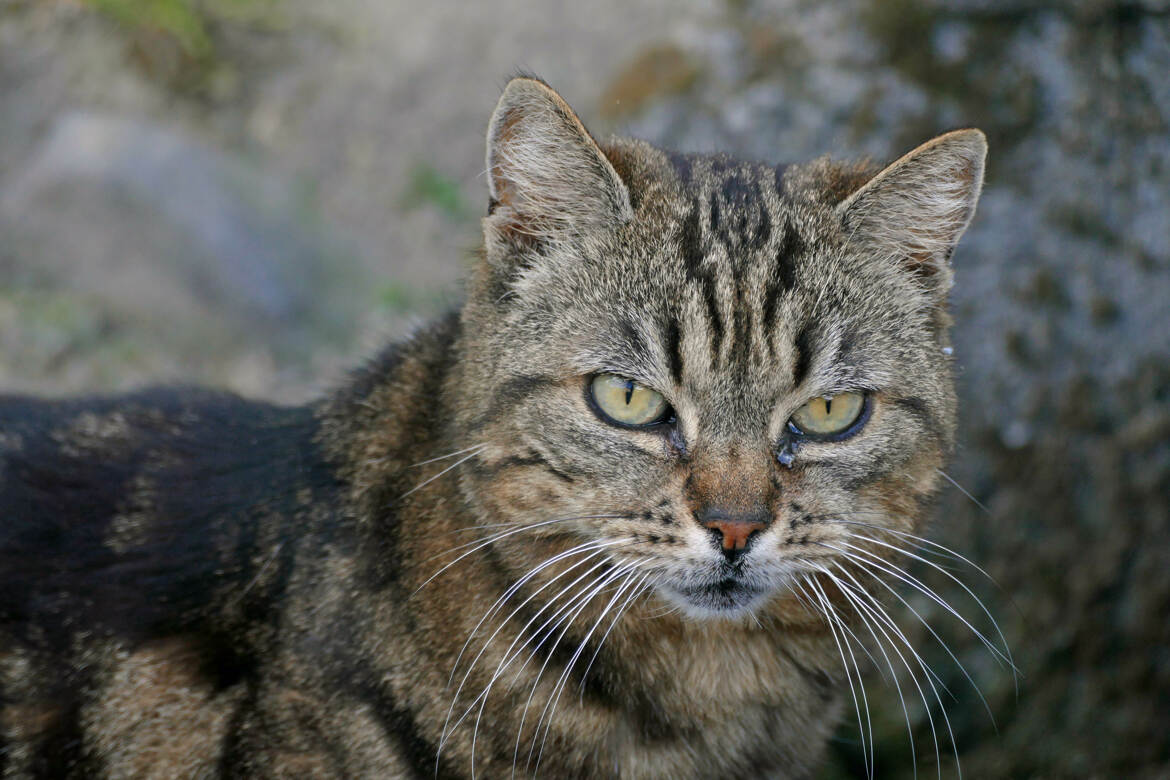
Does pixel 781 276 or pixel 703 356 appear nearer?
pixel 703 356

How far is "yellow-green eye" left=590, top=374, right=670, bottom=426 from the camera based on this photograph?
2.69 meters

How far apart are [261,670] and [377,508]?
1.60 ft

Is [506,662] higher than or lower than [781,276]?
lower

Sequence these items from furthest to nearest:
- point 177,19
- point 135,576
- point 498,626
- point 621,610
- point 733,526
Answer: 1. point 177,19
2. point 135,576
3. point 498,626
4. point 621,610
5. point 733,526

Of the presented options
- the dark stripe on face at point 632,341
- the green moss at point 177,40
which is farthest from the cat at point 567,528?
the green moss at point 177,40

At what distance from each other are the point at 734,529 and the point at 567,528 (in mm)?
412

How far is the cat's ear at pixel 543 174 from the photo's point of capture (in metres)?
2.74

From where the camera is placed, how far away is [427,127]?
755 cm

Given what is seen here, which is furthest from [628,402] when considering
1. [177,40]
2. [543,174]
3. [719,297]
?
[177,40]

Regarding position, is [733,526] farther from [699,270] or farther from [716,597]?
[699,270]

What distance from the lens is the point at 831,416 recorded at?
2752 mm

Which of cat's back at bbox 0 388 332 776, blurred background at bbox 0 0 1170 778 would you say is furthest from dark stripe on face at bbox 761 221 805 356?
cat's back at bbox 0 388 332 776

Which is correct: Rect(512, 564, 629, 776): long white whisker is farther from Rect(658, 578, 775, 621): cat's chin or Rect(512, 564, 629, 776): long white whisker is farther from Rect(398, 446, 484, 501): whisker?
Rect(398, 446, 484, 501): whisker

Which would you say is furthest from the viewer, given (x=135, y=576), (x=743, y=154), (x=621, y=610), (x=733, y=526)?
(x=743, y=154)
